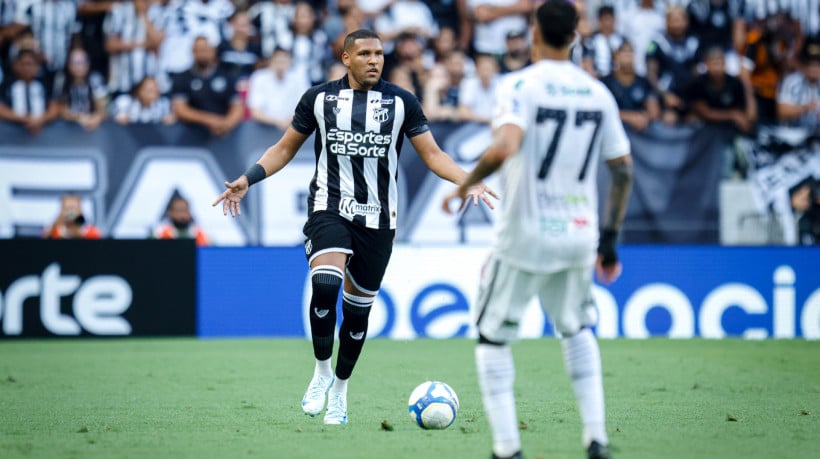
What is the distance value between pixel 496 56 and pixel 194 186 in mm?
5130

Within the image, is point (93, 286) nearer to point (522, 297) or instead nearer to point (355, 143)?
point (355, 143)

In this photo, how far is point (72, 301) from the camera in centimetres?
1528

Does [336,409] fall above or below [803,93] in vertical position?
below

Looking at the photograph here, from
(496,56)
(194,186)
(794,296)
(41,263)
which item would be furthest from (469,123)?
(41,263)

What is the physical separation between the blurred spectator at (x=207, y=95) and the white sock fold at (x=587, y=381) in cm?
1054

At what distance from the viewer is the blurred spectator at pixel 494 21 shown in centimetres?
1853

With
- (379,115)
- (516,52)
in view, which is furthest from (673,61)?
(379,115)

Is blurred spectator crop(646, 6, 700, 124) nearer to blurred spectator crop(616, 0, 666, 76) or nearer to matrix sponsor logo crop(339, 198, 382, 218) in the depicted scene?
blurred spectator crop(616, 0, 666, 76)

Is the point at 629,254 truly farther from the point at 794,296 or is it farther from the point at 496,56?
the point at 496,56

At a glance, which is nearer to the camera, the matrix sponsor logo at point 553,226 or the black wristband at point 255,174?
the matrix sponsor logo at point 553,226

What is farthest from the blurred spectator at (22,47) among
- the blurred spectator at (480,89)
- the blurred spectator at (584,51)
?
the blurred spectator at (584,51)

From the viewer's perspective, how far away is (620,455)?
662cm

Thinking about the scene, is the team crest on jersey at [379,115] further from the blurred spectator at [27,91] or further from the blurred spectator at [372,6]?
the blurred spectator at [372,6]

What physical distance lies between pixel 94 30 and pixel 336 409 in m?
11.3
